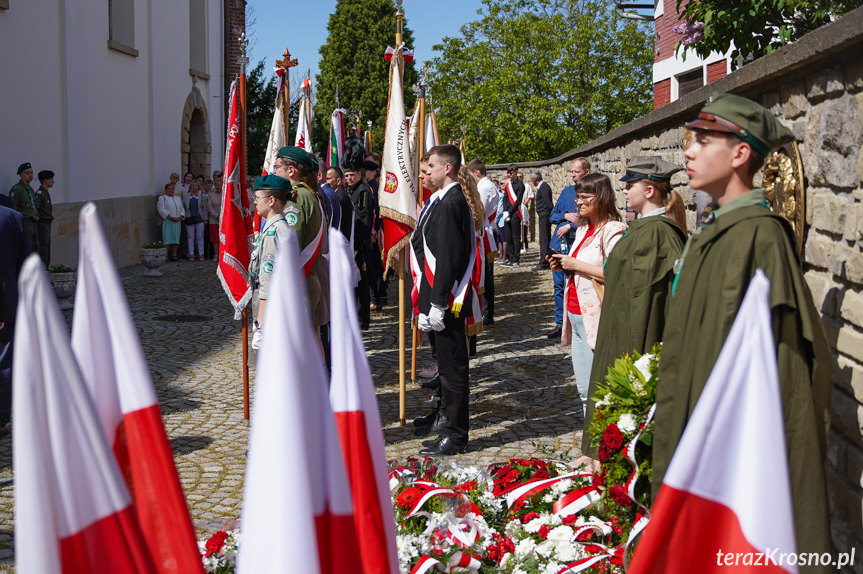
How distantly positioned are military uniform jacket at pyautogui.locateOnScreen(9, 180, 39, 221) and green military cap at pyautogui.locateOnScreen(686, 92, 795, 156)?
12.8 m

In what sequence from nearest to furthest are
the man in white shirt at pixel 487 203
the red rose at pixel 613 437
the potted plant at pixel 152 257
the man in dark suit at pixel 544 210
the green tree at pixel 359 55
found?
the red rose at pixel 613 437 < the man in white shirt at pixel 487 203 < the potted plant at pixel 152 257 < the man in dark suit at pixel 544 210 < the green tree at pixel 359 55

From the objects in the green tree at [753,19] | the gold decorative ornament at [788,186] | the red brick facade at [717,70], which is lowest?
the gold decorative ornament at [788,186]

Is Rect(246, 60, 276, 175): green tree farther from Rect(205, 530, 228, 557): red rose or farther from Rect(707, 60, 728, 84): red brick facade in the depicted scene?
Rect(205, 530, 228, 557): red rose

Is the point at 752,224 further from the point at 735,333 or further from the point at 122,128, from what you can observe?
the point at 122,128

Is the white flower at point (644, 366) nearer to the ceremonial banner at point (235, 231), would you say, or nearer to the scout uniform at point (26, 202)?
the ceremonial banner at point (235, 231)

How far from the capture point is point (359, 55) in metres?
58.7

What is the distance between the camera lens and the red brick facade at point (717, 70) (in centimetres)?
1674

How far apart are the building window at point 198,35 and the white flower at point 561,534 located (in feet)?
71.0

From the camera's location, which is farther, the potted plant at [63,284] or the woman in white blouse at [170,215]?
the woman in white blouse at [170,215]

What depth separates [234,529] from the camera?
13.8 ft

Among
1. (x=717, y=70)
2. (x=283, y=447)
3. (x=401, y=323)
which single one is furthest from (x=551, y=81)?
(x=283, y=447)

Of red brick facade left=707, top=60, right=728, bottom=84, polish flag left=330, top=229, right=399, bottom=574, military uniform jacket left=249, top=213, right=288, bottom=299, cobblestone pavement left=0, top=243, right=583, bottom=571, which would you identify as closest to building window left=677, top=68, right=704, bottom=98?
red brick facade left=707, top=60, right=728, bottom=84

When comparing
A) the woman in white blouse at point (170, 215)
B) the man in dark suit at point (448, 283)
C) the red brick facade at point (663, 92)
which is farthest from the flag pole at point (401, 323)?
the red brick facade at point (663, 92)

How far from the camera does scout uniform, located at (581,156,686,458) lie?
4273 mm
